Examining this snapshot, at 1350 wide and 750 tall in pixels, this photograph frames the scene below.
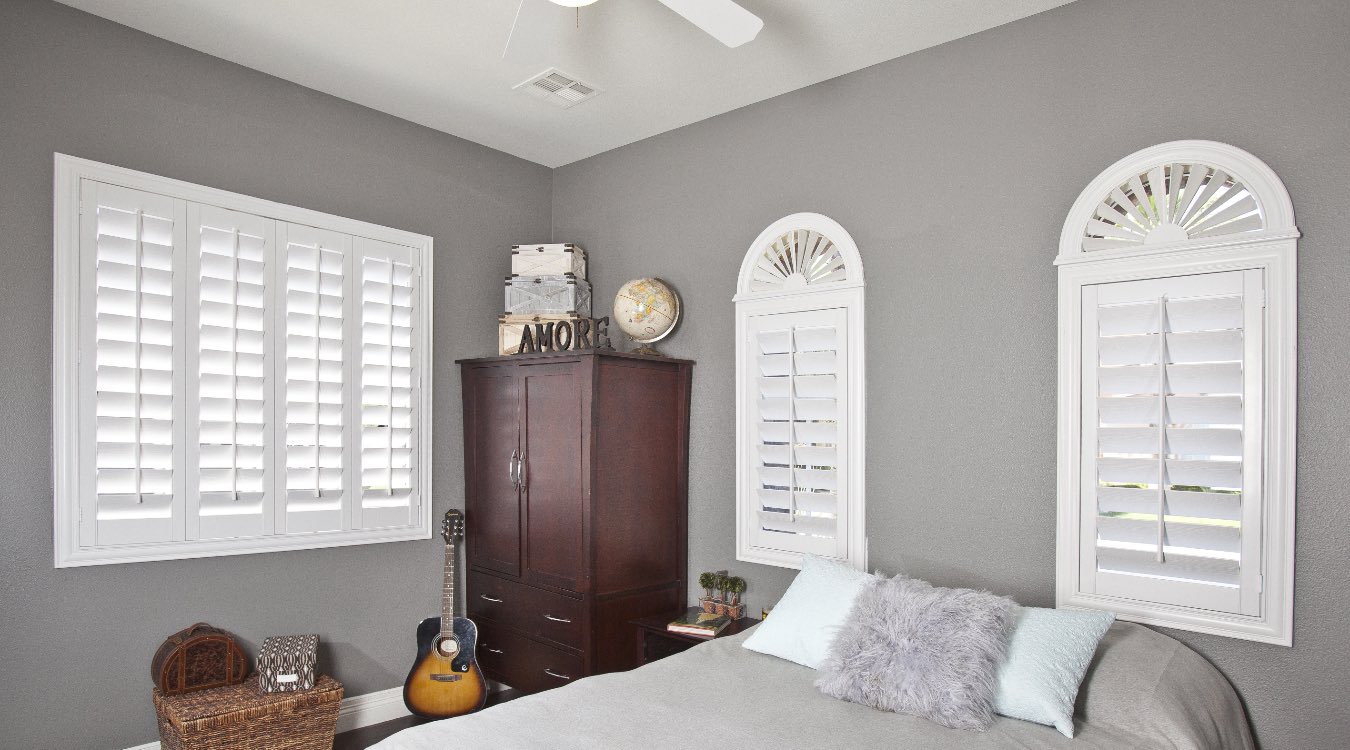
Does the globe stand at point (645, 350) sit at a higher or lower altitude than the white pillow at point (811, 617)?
higher

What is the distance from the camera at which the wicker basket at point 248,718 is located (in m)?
2.61

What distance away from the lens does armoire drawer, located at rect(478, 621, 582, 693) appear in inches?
130

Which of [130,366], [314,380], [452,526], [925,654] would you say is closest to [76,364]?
[130,366]

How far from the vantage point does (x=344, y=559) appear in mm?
3432

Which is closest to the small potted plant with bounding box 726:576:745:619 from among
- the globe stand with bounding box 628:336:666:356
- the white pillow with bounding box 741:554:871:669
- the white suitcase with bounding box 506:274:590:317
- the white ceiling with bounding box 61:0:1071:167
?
the white pillow with bounding box 741:554:871:669

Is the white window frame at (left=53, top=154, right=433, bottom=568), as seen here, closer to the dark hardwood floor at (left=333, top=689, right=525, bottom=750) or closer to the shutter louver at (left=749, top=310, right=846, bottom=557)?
the dark hardwood floor at (left=333, top=689, right=525, bottom=750)

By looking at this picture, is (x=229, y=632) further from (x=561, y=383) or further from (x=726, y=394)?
(x=726, y=394)

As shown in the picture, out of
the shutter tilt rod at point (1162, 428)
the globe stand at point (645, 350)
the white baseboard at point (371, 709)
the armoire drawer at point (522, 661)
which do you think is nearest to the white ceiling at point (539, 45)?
the globe stand at point (645, 350)

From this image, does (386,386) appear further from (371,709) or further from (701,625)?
(701,625)

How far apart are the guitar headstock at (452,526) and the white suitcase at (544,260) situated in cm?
121

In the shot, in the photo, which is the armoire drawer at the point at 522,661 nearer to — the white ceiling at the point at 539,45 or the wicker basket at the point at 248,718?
the wicker basket at the point at 248,718

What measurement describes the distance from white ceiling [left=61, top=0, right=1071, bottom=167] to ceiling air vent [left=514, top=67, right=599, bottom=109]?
0.10ft

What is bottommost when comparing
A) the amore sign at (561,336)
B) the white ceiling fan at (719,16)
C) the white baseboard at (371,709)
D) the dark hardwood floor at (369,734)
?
the dark hardwood floor at (369,734)

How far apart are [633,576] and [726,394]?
0.89m
